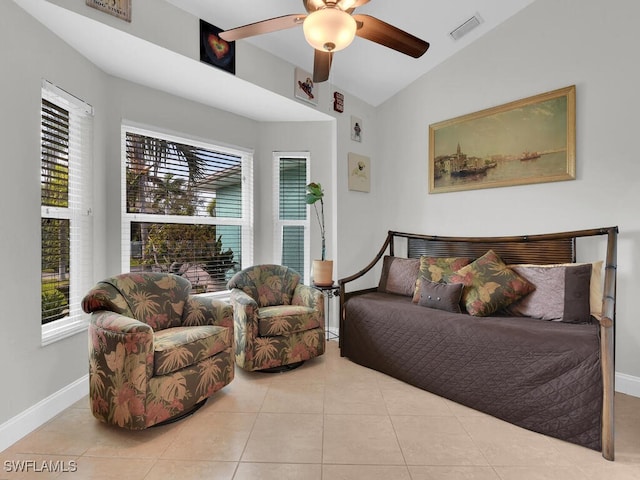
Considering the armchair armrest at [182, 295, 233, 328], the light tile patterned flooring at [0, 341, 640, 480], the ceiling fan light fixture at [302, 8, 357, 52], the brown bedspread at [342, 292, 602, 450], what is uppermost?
the ceiling fan light fixture at [302, 8, 357, 52]

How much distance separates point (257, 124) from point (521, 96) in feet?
8.37

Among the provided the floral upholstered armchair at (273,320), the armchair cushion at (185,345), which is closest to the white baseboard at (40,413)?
the armchair cushion at (185,345)

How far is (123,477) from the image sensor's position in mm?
1521

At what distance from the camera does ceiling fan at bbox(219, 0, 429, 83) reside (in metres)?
1.50

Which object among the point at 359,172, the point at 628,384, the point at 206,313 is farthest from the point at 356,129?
the point at 628,384

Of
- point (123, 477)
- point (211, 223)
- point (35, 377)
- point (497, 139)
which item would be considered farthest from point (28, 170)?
point (497, 139)

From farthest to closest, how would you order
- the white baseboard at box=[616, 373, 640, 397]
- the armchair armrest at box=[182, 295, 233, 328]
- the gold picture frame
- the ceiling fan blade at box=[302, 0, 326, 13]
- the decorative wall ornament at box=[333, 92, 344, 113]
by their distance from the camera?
1. the decorative wall ornament at box=[333, 92, 344, 113]
2. the gold picture frame
3. the armchair armrest at box=[182, 295, 233, 328]
4. the white baseboard at box=[616, 373, 640, 397]
5. the ceiling fan blade at box=[302, 0, 326, 13]

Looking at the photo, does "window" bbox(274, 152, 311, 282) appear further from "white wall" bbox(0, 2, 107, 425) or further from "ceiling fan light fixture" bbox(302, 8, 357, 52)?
"ceiling fan light fixture" bbox(302, 8, 357, 52)

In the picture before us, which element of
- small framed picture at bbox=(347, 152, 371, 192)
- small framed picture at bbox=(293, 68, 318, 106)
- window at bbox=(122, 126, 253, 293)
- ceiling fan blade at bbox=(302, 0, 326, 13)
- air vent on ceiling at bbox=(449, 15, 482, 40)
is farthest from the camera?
small framed picture at bbox=(347, 152, 371, 192)

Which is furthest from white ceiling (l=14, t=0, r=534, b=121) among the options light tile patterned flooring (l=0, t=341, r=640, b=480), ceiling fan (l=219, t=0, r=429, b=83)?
light tile patterned flooring (l=0, t=341, r=640, b=480)

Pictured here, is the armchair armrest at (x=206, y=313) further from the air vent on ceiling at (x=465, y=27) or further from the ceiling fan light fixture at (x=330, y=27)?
the air vent on ceiling at (x=465, y=27)

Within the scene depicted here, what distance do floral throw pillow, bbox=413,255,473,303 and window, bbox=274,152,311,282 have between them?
4.36 feet

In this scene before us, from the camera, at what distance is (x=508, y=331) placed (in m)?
2.04

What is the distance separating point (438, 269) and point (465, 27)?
2056mm
